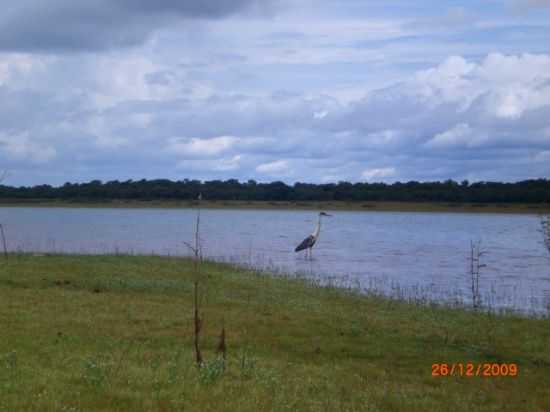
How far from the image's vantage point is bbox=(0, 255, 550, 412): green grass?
8.92 m

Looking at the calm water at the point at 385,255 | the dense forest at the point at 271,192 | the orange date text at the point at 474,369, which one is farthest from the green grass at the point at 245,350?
the dense forest at the point at 271,192

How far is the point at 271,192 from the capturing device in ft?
380

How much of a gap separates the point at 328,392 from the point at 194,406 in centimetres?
207

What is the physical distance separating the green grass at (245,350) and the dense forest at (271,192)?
77544 mm

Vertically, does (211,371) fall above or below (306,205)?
below

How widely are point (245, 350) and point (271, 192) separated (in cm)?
10294

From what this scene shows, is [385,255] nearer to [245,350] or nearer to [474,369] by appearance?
[245,350]

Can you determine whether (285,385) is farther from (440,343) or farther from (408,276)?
(408,276)

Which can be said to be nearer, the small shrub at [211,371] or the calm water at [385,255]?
the small shrub at [211,371]

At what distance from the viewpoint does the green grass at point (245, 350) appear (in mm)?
8922

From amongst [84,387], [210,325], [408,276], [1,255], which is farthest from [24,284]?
[408,276]

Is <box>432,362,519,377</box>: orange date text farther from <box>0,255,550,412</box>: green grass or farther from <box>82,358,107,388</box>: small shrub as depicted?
<box>82,358,107,388</box>: small shrub

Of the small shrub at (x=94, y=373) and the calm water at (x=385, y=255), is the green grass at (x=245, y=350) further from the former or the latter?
the calm water at (x=385, y=255)

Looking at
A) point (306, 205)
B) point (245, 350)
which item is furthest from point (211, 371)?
point (306, 205)
